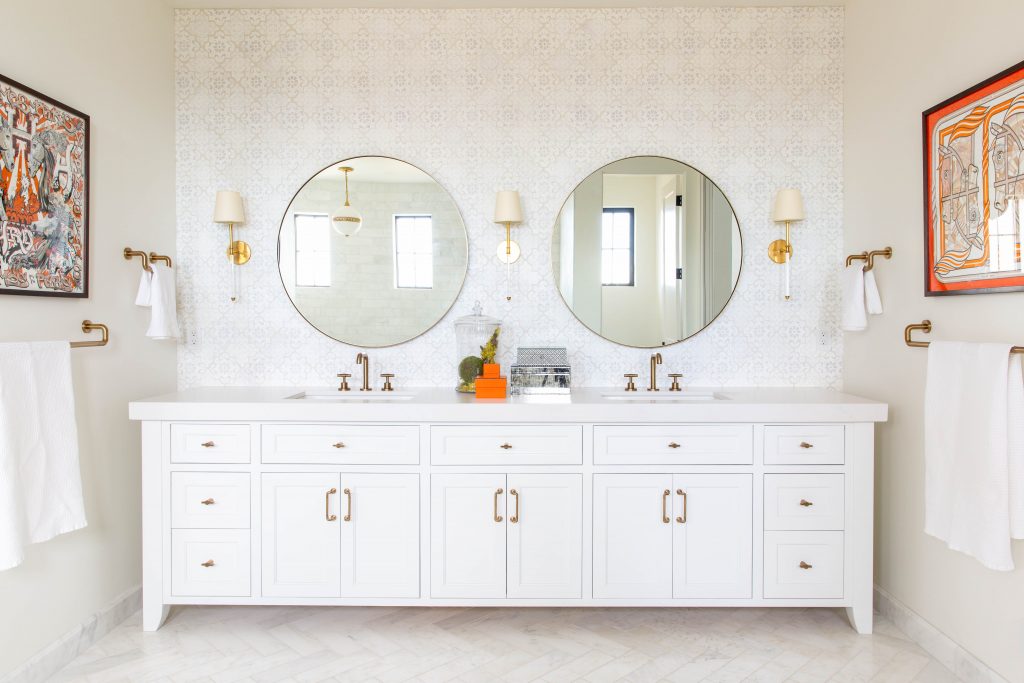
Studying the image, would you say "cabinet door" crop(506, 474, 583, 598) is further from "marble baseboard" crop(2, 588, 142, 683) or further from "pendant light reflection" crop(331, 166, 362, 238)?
"marble baseboard" crop(2, 588, 142, 683)

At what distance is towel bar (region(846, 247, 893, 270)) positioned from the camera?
102 inches

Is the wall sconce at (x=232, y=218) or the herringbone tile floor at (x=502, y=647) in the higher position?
the wall sconce at (x=232, y=218)

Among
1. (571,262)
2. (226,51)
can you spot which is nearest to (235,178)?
(226,51)

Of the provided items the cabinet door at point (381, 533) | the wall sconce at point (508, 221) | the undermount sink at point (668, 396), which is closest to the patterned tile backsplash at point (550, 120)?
the wall sconce at point (508, 221)

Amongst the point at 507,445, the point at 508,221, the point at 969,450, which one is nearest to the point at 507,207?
the point at 508,221

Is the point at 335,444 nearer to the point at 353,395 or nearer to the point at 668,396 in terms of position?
the point at 353,395

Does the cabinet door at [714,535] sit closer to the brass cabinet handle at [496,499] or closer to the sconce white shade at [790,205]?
the brass cabinet handle at [496,499]

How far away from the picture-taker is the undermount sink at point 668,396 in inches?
107

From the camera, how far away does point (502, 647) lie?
2.37 metres

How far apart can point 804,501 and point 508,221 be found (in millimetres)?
1722

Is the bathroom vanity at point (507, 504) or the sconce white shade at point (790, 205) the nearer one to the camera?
the bathroom vanity at point (507, 504)

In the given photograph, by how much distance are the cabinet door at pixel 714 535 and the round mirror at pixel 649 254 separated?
0.78m

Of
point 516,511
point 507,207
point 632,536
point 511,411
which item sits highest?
point 507,207

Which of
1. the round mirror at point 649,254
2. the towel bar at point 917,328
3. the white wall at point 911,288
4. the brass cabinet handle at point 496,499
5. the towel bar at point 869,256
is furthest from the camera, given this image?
the round mirror at point 649,254
